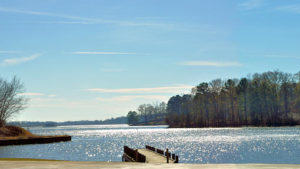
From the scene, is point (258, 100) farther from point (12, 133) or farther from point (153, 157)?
point (153, 157)


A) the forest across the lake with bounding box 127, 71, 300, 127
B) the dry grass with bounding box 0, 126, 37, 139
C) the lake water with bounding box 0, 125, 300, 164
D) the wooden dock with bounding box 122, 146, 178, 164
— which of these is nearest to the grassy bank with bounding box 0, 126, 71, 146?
the dry grass with bounding box 0, 126, 37, 139

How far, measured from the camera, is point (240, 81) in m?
176

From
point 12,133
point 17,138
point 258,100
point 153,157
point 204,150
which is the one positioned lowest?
point 204,150

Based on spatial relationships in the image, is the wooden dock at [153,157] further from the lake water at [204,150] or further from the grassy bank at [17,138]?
the grassy bank at [17,138]

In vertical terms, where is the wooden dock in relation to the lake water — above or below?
above

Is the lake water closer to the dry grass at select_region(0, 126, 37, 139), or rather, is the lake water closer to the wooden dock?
the dry grass at select_region(0, 126, 37, 139)

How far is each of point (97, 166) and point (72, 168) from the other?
1582mm

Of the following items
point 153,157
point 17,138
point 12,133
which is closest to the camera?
point 153,157

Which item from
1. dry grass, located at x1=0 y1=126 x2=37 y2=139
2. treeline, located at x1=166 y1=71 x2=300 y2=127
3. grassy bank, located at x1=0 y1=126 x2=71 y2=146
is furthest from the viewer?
treeline, located at x1=166 y1=71 x2=300 y2=127

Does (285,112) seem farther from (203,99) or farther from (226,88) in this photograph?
(203,99)

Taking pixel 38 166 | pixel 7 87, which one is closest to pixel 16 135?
pixel 7 87

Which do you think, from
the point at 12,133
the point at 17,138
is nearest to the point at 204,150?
the point at 17,138

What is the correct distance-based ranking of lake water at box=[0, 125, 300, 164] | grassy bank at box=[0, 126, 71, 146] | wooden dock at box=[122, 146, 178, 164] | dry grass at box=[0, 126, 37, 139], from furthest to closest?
dry grass at box=[0, 126, 37, 139]
grassy bank at box=[0, 126, 71, 146]
lake water at box=[0, 125, 300, 164]
wooden dock at box=[122, 146, 178, 164]

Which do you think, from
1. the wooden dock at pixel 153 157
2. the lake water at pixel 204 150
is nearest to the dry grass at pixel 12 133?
the lake water at pixel 204 150
